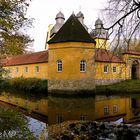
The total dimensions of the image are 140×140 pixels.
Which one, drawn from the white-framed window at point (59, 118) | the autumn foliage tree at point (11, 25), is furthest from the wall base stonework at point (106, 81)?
the autumn foliage tree at point (11, 25)

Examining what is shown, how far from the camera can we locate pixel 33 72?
35344mm

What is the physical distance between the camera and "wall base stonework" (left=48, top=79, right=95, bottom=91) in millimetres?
27141

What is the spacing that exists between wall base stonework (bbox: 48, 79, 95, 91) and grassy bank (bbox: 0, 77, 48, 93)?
164cm

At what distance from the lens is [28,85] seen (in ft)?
103

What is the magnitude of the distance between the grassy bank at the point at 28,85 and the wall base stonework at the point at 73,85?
164cm

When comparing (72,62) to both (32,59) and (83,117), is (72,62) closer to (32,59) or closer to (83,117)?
(32,59)

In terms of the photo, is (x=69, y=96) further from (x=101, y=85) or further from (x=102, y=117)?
(x=102, y=117)

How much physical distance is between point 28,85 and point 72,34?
8297 millimetres

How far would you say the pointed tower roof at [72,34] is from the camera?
27359mm

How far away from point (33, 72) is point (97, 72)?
9016 millimetres

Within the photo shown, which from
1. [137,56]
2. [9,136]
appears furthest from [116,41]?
[137,56]

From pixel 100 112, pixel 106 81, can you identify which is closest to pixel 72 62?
pixel 106 81

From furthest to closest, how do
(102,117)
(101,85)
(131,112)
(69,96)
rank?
(101,85) → (69,96) → (131,112) → (102,117)

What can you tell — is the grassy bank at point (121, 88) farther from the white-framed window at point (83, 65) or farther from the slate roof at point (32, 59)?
the slate roof at point (32, 59)
